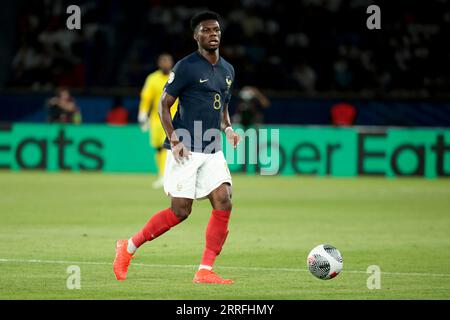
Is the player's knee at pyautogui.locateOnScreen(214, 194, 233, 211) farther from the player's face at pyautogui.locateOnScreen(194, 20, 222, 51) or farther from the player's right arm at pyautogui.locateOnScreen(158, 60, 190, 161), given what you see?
the player's face at pyautogui.locateOnScreen(194, 20, 222, 51)

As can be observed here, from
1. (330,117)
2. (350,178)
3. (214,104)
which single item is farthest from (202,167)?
→ (330,117)

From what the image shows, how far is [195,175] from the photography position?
10.3 m

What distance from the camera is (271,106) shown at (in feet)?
96.1

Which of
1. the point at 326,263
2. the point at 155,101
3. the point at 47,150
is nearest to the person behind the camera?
the point at 326,263

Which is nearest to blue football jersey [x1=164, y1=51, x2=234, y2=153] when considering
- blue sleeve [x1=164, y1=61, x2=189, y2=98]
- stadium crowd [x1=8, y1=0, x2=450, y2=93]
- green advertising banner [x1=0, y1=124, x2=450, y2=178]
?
blue sleeve [x1=164, y1=61, x2=189, y2=98]

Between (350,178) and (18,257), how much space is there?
14.2 m

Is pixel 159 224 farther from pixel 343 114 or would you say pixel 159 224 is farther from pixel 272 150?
pixel 343 114

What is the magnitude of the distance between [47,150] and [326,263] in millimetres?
17072

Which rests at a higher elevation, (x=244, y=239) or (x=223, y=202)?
(x=223, y=202)

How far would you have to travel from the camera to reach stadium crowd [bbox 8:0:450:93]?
29.4 metres

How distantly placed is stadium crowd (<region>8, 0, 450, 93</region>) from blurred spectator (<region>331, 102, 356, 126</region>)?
83 cm

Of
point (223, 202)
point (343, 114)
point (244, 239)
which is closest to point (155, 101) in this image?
point (343, 114)

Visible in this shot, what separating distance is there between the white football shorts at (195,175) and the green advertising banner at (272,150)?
13.6 m
